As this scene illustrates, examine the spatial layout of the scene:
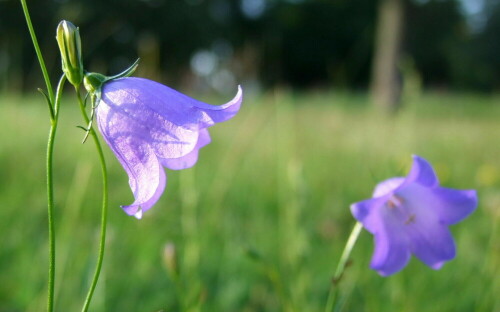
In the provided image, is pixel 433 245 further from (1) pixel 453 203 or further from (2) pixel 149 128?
(2) pixel 149 128

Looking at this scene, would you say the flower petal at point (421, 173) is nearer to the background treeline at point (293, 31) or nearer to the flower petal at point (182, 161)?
the flower petal at point (182, 161)

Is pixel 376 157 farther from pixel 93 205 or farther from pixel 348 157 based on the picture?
pixel 93 205

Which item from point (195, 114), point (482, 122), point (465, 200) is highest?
point (195, 114)

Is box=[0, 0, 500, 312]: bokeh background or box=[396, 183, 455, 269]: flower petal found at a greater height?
box=[396, 183, 455, 269]: flower petal

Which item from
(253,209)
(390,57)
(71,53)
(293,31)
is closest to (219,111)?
(71,53)

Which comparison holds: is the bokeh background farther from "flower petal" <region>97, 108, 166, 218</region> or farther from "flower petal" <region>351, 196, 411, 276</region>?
"flower petal" <region>97, 108, 166, 218</region>

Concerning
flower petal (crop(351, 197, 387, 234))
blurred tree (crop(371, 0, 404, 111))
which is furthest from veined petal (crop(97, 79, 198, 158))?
blurred tree (crop(371, 0, 404, 111))

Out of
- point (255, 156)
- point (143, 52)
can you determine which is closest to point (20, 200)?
point (143, 52)

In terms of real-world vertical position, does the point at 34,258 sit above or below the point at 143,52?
below

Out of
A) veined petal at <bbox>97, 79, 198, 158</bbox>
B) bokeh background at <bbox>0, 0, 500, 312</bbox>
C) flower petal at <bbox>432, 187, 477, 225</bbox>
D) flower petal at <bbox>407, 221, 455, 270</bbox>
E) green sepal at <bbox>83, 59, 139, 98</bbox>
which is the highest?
green sepal at <bbox>83, 59, 139, 98</bbox>
